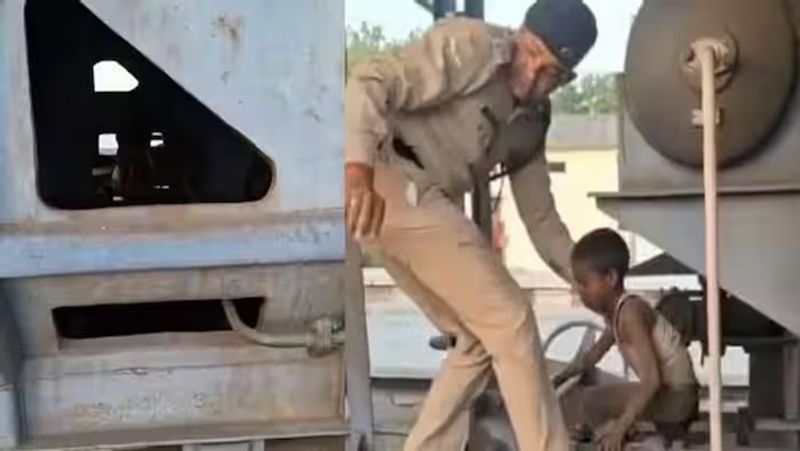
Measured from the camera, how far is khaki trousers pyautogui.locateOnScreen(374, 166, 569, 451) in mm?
2092

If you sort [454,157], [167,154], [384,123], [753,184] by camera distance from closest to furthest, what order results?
[384,123], [454,157], [753,184], [167,154]

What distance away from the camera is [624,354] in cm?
231

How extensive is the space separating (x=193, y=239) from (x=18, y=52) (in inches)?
15.2

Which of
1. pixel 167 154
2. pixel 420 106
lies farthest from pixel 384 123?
pixel 167 154

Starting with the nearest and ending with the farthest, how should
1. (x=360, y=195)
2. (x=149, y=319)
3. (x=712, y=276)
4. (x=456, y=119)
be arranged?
(x=712, y=276)
(x=360, y=195)
(x=456, y=119)
(x=149, y=319)

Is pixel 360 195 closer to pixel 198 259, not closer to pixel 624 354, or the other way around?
pixel 624 354

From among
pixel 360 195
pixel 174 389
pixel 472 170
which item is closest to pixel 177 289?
pixel 174 389

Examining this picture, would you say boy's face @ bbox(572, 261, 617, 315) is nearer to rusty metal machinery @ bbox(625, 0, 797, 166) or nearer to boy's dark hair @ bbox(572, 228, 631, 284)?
boy's dark hair @ bbox(572, 228, 631, 284)

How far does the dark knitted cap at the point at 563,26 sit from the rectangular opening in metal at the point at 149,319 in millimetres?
959

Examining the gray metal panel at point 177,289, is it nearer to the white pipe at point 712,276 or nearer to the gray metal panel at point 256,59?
the gray metal panel at point 256,59

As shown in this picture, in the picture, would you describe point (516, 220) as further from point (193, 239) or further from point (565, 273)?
point (193, 239)

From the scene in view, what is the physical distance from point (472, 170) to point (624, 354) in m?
0.37

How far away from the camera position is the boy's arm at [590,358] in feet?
7.42

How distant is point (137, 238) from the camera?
2.59 metres
